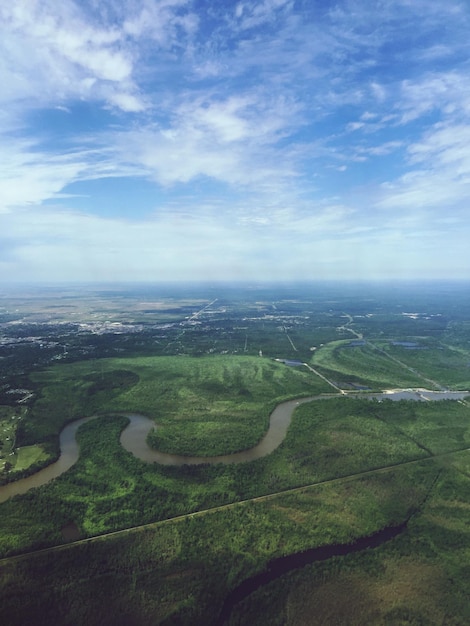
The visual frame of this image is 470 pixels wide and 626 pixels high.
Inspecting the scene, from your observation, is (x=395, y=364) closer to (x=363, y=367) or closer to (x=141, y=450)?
(x=363, y=367)

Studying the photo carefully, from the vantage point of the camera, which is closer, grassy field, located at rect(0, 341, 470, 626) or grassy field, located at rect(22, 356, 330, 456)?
grassy field, located at rect(0, 341, 470, 626)

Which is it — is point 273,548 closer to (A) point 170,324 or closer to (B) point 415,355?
(B) point 415,355

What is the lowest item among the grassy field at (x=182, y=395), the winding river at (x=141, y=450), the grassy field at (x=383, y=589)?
the grassy field at (x=383, y=589)

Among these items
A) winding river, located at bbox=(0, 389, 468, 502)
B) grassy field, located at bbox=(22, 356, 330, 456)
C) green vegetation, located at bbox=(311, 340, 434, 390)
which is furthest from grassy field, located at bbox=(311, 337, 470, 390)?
winding river, located at bbox=(0, 389, 468, 502)

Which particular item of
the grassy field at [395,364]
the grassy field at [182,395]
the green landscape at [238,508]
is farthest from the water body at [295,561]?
the grassy field at [395,364]

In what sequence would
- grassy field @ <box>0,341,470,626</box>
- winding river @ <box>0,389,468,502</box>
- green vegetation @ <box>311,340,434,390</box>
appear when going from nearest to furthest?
grassy field @ <box>0,341,470,626</box>, winding river @ <box>0,389,468,502</box>, green vegetation @ <box>311,340,434,390</box>

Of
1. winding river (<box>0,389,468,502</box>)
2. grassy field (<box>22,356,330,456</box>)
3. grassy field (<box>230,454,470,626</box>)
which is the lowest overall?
grassy field (<box>230,454,470,626</box>)

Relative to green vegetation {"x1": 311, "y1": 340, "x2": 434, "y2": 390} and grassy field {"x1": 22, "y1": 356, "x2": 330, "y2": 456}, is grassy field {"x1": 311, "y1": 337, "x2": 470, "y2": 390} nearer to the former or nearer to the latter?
green vegetation {"x1": 311, "y1": 340, "x2": 434, "y2": 390}

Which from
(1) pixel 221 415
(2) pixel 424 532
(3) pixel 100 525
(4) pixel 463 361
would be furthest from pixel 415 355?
(3) pixel 100 525

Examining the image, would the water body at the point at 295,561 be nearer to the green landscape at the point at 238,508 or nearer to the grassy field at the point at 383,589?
the green landscape at the point at 238,508
